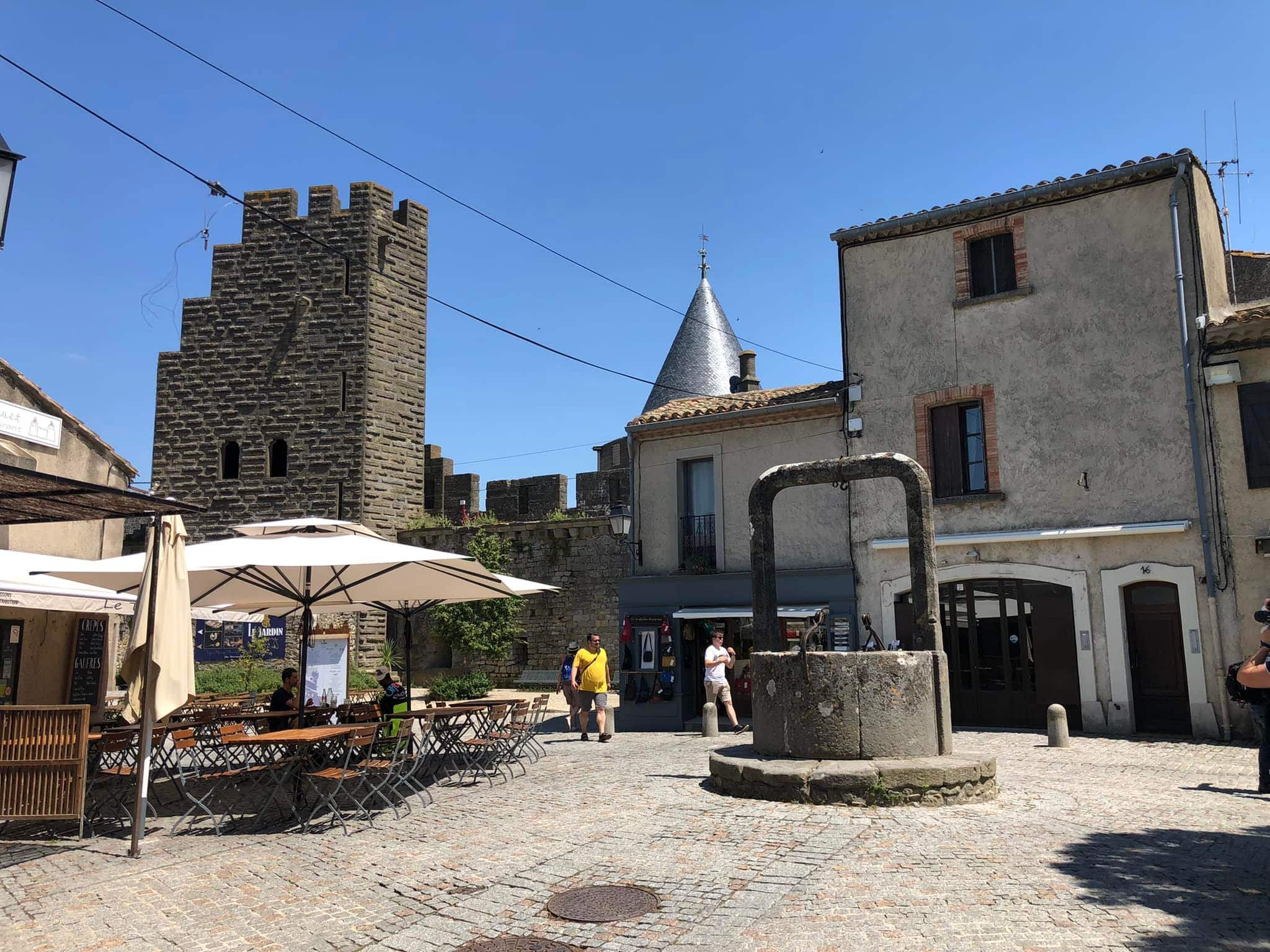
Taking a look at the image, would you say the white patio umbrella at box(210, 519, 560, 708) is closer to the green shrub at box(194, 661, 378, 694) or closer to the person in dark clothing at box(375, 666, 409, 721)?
the person in dark clothing at box(375, 666, 409, 721)

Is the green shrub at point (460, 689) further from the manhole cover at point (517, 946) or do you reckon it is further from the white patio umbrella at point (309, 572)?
the manhole cover at point (517, 946)

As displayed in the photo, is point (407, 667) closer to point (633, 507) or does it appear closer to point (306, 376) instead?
point (633, 507)

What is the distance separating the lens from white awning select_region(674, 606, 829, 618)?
1459 cm

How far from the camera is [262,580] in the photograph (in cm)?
885

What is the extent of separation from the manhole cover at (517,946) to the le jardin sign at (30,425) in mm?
11749

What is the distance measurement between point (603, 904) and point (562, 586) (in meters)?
19.3

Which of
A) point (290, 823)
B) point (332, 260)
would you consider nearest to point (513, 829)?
point (290, 823)

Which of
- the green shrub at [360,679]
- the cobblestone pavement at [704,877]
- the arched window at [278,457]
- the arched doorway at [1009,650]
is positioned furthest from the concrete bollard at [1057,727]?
the arched window at [278,457]

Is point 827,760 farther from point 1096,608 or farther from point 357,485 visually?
point 357,485

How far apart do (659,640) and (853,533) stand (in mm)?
3689

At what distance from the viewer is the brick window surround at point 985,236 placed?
14086 millimetres

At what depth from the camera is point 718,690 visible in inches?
537

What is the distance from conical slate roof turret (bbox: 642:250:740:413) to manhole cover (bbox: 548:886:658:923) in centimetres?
2184

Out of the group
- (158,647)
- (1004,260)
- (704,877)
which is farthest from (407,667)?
(1004,260)
